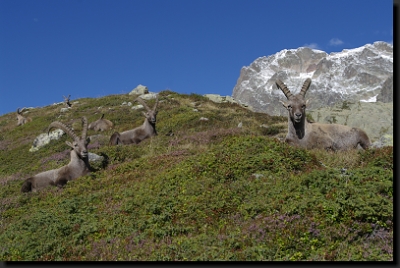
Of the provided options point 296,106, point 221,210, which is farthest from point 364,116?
point 221,210

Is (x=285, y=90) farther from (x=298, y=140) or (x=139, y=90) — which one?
(x=139, y=90)

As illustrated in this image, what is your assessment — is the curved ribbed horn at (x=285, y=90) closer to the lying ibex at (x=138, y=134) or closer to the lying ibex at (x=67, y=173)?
the lying ibex at (x=67, y=173)

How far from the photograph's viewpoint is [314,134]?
1773 cm

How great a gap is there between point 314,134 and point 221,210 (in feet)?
29.2

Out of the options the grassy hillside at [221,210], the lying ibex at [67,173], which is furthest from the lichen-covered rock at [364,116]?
the lying ibex at [67,173]

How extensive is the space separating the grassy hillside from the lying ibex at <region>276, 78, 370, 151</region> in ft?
7.97

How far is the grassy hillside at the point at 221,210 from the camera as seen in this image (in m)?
8.17

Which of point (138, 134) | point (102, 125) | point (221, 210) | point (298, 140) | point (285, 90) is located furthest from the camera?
point (102, 125)

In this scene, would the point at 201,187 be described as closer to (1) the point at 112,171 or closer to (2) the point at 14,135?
(1) the point at 112,171

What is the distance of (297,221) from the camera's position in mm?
8711

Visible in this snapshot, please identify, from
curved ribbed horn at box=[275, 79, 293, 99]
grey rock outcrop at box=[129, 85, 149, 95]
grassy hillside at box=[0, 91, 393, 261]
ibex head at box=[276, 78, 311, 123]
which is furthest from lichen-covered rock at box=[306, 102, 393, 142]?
grey rock outcrop at box=[129, 85, 149, 95]

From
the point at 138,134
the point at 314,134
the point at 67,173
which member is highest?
the point at 138,134

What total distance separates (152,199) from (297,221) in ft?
13.4

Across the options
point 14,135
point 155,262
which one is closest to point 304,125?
point 155,262
